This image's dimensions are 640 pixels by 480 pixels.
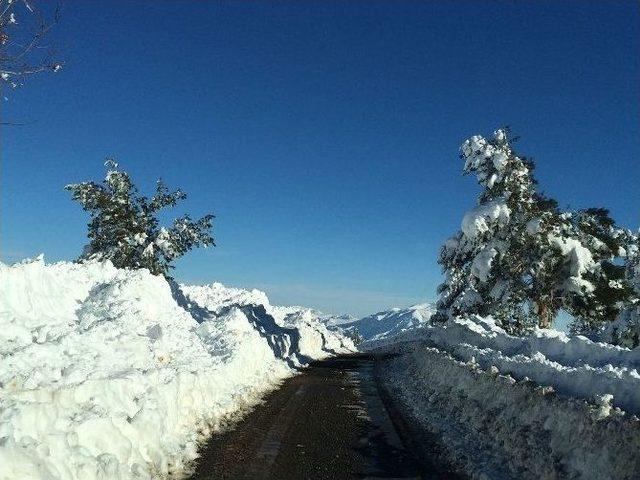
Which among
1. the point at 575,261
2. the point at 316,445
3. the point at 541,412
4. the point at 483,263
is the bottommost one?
the point at 316,445

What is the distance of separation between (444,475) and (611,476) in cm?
277

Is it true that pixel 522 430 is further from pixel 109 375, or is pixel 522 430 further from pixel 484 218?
pixel 484 218

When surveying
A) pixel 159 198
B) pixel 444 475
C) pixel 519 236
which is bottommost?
pixel 444 475

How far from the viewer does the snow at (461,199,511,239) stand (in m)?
26.2

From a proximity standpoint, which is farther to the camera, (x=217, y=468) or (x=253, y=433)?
(x=253, y=433)

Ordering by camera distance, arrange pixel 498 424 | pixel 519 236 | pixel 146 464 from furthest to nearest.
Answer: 1. pixel 519 236
2. pixel 498 424
3. pixel 146 464

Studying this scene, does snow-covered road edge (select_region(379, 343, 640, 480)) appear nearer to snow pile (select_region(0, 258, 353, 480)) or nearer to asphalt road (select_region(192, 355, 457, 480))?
asphalt road (select_region(192, 355, 457, 480))

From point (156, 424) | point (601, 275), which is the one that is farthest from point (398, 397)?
point (601, 275)

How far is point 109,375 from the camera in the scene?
438 inches

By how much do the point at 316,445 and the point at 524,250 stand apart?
20.2 metres

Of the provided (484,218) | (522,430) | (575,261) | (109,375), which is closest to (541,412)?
(522,430)

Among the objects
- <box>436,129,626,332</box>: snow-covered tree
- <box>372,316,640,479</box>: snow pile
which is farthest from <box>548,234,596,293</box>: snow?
<box>372,316,640,479</box>: snow pile

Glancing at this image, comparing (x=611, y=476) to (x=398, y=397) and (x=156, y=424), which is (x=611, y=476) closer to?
(x=156, y=424)

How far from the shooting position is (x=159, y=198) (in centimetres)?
4122
